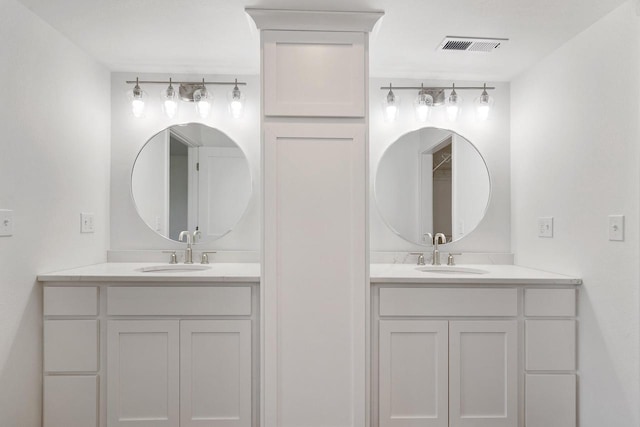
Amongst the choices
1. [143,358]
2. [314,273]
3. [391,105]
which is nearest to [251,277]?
[314,273]

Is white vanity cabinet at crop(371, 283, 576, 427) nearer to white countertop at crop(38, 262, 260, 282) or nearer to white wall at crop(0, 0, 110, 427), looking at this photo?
white countertop at crop(38, 262, 260, 282)

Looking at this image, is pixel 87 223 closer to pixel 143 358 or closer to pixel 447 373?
pixel 143 358

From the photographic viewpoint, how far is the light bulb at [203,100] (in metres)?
2.80

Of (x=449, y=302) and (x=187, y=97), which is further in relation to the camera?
(x=187, y=97)

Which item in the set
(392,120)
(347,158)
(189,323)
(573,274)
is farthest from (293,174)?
(573,274)

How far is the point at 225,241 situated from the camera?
9.44ft

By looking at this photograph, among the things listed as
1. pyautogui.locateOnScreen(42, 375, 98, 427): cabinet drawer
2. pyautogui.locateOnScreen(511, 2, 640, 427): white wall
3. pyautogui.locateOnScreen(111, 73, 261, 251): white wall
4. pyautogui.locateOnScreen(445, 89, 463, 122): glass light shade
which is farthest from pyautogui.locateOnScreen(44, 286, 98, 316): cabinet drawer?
pyautogui.locateOnScreen(511, 2, 640, 427): white wall

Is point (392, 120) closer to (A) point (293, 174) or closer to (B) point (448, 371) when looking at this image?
(A) point (293, 174)

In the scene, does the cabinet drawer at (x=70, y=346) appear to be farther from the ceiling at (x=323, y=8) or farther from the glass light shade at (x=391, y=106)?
the glass light shade at (x=391, y=106)

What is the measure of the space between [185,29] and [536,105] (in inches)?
77.9

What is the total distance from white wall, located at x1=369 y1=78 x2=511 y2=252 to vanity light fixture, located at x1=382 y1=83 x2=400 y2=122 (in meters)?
0.05

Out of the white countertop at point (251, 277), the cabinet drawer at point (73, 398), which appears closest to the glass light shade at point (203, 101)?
the white countertop at point (251, 277)

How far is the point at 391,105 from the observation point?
2863mm

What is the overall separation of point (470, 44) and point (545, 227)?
1081mm
